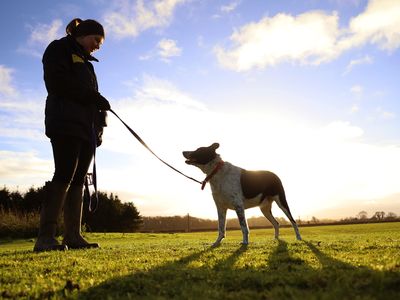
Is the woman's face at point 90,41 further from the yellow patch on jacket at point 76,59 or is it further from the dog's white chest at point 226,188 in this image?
the dog's white chest at point 226,188

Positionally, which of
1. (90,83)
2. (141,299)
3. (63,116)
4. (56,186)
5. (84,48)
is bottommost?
(141,299)

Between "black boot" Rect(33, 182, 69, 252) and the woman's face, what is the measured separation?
2.16m

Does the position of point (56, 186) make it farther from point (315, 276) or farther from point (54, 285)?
point (315, 276)

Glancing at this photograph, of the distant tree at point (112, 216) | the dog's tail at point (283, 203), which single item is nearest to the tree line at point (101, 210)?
the distant tree at point (112, 216)

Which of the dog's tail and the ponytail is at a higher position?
the ponytail

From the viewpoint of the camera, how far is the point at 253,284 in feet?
Answer: 8.68

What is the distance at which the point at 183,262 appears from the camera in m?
4.00

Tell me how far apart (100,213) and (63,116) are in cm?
3009

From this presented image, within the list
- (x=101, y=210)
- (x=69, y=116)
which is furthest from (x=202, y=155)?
(x=101, y=210)

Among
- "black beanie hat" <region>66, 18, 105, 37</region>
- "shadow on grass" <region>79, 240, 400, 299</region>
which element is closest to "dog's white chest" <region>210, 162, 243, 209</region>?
"black beanie hat" <region>66, 18, 105, 37</region>

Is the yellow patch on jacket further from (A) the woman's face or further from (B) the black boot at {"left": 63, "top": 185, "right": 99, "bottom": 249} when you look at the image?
(B) the black boot at {"left": 63, "top": 185, "right": 99, "bottom": 249}

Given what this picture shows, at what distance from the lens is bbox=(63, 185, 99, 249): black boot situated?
6070 millimetres

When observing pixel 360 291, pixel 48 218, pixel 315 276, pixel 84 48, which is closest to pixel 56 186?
pixel 48 218

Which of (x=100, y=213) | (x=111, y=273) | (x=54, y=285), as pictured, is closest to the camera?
(x=54, y=285)
